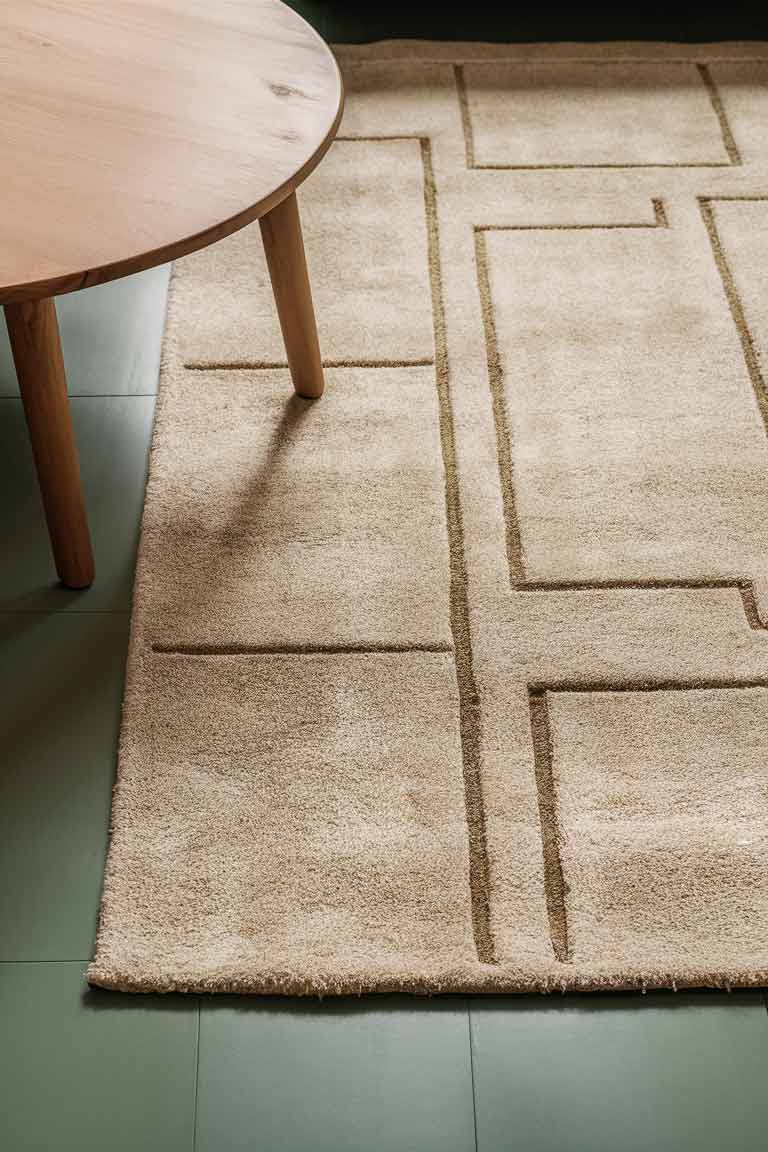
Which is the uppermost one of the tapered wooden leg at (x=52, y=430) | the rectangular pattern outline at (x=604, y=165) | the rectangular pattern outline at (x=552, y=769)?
the rectangular pattern outline at (x=604, y=165)

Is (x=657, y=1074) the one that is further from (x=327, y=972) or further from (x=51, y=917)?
(x=51, y=917)

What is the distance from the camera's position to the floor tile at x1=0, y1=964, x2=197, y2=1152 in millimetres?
882

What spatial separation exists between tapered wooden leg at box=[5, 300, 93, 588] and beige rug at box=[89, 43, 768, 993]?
79mm

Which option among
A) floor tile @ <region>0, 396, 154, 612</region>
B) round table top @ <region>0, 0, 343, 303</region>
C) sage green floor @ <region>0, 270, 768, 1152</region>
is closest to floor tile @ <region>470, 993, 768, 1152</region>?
sage green floor @ <region>0, 270, 768, 1152</region>

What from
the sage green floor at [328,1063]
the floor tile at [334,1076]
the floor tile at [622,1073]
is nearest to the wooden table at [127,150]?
the sage green floor at [328,1063]

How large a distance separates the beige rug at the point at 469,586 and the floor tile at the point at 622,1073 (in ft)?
0.09

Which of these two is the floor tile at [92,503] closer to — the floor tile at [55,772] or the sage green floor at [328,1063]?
the floor tile at [55,772]

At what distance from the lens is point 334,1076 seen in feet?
2.99

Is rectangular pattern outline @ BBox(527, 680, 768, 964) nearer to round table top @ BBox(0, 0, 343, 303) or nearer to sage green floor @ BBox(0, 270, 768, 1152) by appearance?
sage green floor @ BBox(0, 270, 768, 1152)

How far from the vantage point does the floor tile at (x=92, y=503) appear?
1.23 meters

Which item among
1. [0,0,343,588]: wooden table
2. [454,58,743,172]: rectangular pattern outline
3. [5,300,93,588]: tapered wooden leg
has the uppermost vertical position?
[454,58,743,172]: rectangular pattern outline

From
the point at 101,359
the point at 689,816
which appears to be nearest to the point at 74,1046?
the point at 689,816

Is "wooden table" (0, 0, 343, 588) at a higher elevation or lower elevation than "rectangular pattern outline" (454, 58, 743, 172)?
lower

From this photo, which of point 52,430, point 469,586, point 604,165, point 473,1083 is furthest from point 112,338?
point 473,1083
